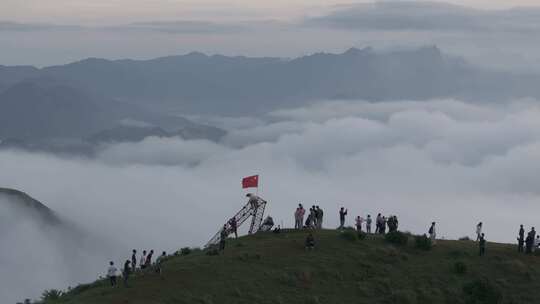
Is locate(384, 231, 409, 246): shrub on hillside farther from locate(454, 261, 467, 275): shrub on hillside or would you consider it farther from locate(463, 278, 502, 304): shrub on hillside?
locate(463, 278, 502, 304): shrub on hillside

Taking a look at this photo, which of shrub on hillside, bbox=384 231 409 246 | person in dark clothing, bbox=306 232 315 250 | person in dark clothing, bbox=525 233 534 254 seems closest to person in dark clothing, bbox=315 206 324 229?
shrub on hillside, bbox=384 231 409 246

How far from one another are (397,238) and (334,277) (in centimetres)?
789

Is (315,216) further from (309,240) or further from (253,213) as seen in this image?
(309,240)

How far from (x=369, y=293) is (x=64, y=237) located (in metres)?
162

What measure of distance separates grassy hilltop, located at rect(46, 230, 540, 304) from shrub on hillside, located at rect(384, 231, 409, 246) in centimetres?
34

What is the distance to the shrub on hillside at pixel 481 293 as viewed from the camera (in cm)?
4116

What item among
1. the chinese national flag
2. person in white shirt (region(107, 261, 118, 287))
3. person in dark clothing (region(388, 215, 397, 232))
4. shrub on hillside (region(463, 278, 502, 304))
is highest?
the chinese national flag

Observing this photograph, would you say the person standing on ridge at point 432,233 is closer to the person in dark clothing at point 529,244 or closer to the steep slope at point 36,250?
the person in dark clothing at point 529,244

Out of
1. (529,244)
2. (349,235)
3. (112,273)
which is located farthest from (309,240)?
(529,244)

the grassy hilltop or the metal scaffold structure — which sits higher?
the metal scaffold structure

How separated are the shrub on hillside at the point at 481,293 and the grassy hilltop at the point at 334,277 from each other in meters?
0.05

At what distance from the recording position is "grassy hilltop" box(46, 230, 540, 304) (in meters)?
40.2

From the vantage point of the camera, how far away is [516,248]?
5025 centimetres

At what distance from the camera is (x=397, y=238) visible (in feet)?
163
